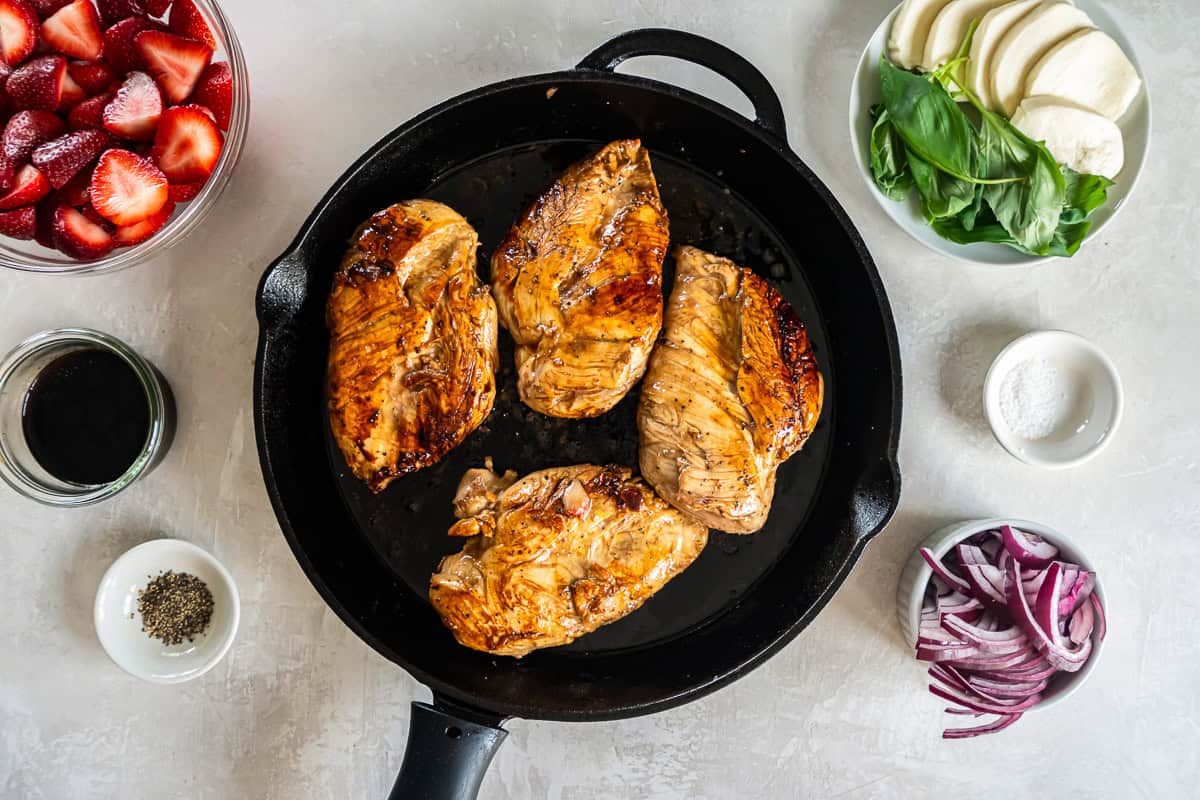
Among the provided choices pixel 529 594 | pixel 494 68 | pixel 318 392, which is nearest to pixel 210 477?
pixel 318 392

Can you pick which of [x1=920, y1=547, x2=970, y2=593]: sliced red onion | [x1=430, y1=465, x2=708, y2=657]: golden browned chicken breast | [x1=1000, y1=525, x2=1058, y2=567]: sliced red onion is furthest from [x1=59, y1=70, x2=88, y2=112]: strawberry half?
[x1=1000, y1=525, x2=1058, y2=567]: sliced red onion

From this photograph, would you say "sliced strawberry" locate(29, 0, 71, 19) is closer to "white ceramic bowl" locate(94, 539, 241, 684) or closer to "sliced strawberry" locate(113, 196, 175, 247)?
"sliced strawberry" locate(113, 196, 175, 247)

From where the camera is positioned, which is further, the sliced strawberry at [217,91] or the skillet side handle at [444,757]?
the sliced strawberry at [217,91]

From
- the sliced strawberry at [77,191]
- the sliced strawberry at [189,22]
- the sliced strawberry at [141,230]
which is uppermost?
the sliced strawberry at [189,22]

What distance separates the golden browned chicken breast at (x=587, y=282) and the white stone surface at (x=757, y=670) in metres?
0.54

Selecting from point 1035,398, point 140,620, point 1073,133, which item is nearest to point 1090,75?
point 1073,133

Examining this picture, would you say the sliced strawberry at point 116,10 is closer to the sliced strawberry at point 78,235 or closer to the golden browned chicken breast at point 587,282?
Answer: the sliced strawberry at point 78,235

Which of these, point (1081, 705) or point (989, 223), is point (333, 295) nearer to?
point (989, 223)

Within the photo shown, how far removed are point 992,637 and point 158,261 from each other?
2.68m

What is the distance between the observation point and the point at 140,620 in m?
2.62

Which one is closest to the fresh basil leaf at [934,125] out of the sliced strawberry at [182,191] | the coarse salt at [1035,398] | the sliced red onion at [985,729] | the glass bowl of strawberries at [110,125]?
the coarse salt at [1035,398]

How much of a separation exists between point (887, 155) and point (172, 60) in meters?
1.96

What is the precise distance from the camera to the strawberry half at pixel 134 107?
2.30 metres

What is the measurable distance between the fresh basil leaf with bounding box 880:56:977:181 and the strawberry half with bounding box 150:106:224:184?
6.13 feet
